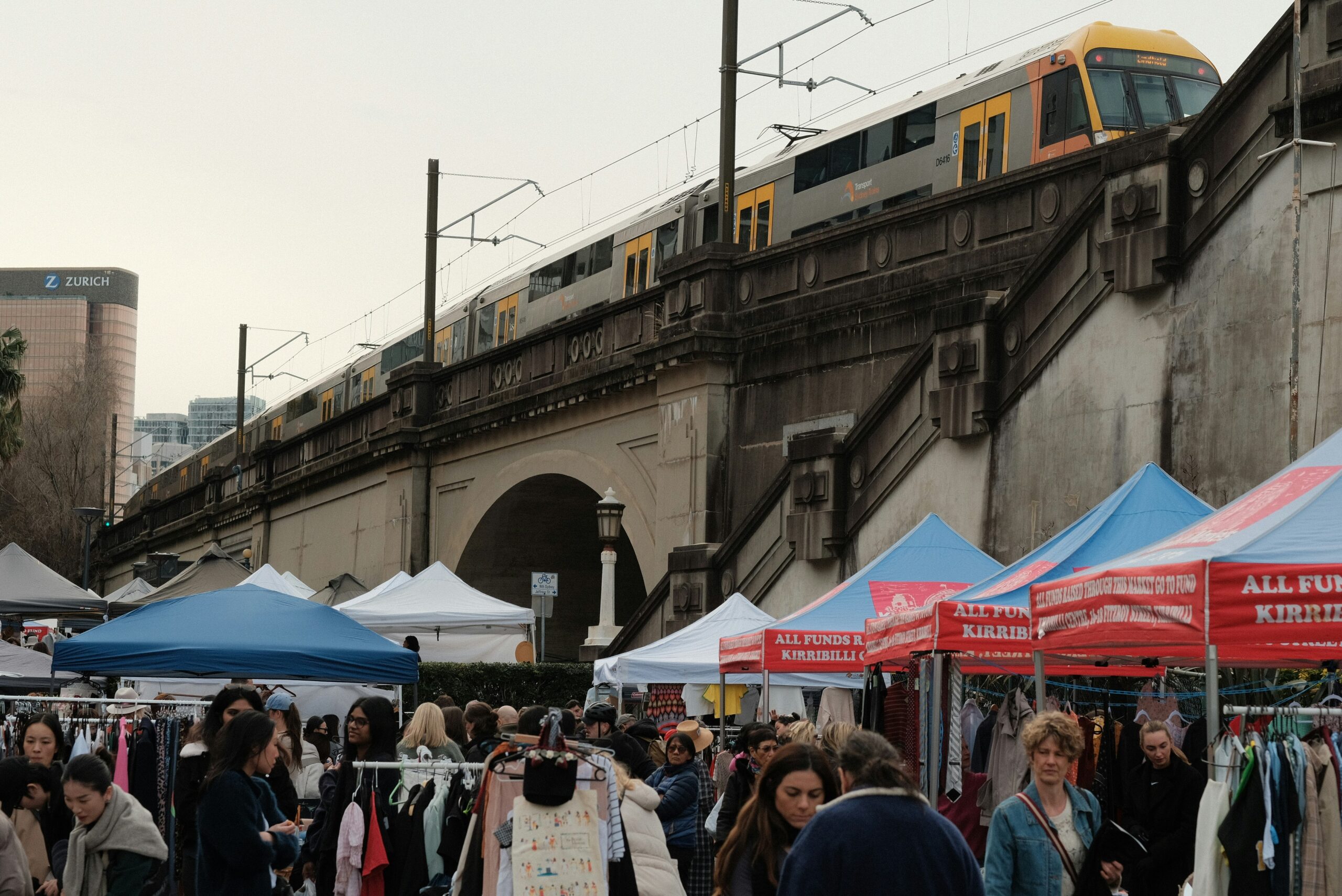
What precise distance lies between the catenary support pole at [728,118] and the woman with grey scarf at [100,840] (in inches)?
723

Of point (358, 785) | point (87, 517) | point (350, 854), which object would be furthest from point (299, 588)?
point (350, 854)

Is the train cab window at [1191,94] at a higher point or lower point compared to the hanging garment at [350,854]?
higher

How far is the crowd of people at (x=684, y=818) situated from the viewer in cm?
490

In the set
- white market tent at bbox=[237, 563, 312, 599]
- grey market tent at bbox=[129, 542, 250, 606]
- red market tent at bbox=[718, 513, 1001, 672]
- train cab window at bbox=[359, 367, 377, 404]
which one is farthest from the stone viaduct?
train cab window at bbox=[359, 367, 377, 404]

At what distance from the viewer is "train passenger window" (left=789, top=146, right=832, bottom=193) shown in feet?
86.7

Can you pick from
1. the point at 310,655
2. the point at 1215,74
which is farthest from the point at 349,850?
the point at 1215,74

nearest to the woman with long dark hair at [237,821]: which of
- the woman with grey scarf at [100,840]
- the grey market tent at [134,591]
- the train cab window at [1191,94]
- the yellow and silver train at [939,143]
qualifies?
the woman with grey scarf at [100,840]

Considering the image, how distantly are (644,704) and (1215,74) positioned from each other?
40.5 feet

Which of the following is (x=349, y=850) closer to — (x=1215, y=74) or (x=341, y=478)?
(x=1215, y=74)

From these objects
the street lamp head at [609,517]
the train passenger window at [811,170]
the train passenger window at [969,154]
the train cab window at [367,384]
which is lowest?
the street lamp head at [609,517]

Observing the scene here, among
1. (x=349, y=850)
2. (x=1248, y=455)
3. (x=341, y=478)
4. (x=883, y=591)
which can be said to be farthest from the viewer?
(x=341, y=478)

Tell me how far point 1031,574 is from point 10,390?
3392cm

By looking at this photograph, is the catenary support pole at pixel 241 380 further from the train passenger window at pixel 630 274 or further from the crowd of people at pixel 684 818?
the crowd of people at pixel 684 818

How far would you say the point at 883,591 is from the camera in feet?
42.8
